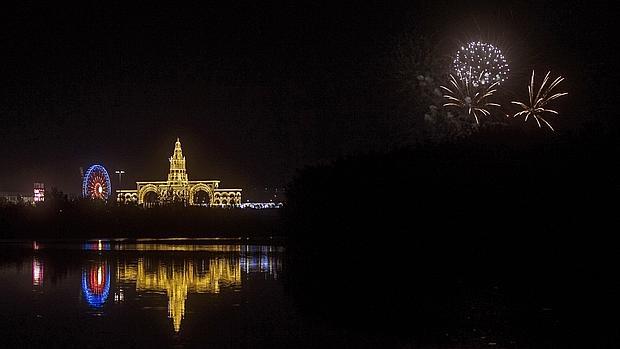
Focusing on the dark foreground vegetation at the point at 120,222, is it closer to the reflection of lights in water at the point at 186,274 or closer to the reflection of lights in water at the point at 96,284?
the reflection of lights in water at the point at 186,274

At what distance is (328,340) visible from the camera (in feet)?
39.9

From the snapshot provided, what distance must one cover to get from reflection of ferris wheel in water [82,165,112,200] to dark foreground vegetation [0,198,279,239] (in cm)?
1613

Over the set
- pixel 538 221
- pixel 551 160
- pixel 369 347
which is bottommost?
pixel 369 347

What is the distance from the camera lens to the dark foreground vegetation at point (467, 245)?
14.2 m

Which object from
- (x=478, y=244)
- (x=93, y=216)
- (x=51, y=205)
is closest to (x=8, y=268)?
(x=478, y=244)

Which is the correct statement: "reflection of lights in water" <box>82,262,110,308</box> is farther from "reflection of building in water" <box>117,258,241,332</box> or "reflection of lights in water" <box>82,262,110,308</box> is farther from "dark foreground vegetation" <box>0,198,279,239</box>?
"dark foreground vegetation" <box>0,198,279,239</box>

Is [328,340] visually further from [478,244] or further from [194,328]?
[478,244]

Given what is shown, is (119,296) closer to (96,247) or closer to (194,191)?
(96,247)

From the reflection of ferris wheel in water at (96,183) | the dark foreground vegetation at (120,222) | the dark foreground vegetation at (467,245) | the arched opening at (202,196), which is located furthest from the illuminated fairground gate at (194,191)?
the dark foreground vegetation at (467,245)

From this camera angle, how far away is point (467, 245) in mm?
30094

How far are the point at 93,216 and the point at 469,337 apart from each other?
5792cm

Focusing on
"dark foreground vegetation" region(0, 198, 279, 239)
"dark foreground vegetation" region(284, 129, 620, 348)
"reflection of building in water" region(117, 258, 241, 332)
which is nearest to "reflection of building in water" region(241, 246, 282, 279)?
"reflection of building in water" region(117, 258, 241, 332)

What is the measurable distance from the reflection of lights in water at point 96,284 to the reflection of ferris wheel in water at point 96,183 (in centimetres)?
6446

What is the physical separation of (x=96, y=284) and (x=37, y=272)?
187 inches
